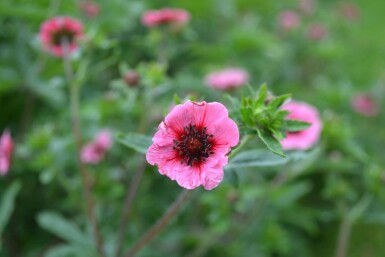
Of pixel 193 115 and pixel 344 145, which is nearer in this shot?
pixel 193 115

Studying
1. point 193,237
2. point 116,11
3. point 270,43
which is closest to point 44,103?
point 116,11

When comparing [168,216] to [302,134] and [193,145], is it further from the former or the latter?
[302,134]

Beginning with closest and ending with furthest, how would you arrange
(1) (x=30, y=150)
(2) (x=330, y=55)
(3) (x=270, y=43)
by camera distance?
(1) (x=30, y=150) < (3) (x=270, y=43) < (2) (x=330, y=55)

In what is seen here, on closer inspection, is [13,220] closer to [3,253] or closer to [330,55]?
[3,253]

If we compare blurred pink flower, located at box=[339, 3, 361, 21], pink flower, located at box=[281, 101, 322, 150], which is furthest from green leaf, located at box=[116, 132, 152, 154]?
blurred pink flower, located at box=[339, 3, 361, 21]

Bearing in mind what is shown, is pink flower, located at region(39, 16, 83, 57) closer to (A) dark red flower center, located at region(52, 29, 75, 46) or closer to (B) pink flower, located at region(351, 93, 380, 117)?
(A) dark red flower center, located at region(52, 29, 75, 46)

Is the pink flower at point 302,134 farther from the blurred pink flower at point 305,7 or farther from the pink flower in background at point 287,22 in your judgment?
the blurred pink flower at point 305,7
